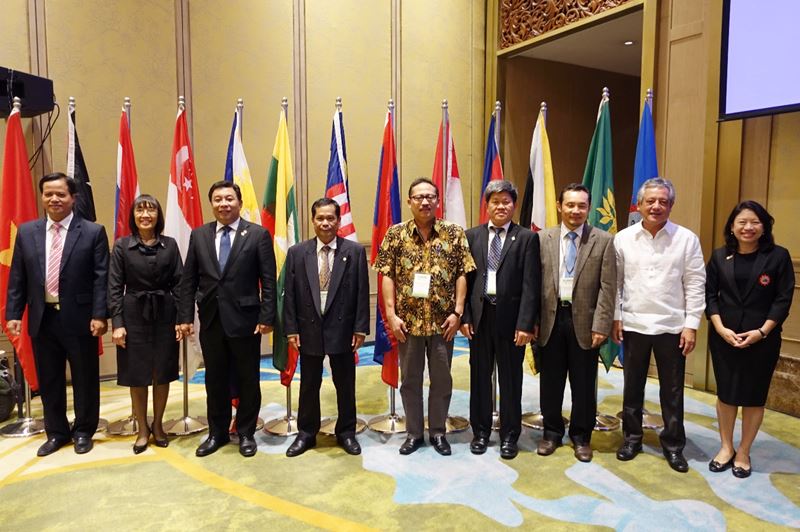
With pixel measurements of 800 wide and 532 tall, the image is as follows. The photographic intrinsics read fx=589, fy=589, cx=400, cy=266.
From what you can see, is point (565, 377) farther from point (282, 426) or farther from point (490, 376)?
point (282, 426)

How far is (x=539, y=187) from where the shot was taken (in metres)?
4.31

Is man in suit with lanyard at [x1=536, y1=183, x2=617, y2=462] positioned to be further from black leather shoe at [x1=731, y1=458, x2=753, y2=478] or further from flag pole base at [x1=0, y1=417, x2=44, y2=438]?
flag pole base at [x1=0, y1=417, x2=44, y2=438]

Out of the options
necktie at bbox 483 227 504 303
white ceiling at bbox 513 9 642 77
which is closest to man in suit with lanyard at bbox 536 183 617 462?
necktie at bbox 483 227 504 303

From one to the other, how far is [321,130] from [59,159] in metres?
2.32

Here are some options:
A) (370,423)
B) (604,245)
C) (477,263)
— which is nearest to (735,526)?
(604,245)

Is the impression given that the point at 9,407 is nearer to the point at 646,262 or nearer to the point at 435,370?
the point at 435,370

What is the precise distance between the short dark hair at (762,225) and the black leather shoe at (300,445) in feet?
8.37

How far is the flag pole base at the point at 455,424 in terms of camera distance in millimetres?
3780

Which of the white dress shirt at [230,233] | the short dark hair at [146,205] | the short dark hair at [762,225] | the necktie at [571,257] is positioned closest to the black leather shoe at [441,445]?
the necktie at [571,257]

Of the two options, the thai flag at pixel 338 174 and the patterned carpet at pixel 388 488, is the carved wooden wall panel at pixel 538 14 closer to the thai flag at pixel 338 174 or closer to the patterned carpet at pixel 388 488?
the thai flag at pixel 338 174

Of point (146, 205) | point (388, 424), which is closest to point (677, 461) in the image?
point (388, 424)

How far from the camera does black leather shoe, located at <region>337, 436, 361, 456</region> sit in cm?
339

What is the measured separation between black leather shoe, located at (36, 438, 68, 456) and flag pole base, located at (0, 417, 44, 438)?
0.38 m

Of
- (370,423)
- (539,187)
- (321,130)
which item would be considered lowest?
(370,423)
